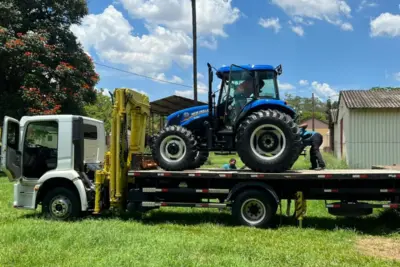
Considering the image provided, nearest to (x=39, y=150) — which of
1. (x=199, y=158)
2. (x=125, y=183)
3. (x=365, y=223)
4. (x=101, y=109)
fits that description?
(x=125, y=183)

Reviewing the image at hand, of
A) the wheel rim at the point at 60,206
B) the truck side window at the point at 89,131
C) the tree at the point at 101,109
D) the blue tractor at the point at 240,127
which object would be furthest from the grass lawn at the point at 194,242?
the tree at the point at 101,109

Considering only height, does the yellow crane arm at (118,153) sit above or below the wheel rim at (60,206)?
above

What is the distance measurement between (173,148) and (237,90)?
1.86 meters

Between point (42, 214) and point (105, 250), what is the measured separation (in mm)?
3405

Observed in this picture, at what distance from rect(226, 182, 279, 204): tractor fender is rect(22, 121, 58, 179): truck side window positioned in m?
3.78

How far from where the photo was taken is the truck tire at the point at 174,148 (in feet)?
29.8

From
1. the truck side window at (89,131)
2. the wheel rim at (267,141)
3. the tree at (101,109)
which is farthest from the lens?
the tree at (101,109)

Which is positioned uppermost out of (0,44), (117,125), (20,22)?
(20,22)

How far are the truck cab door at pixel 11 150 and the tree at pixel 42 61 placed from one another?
9.90 meters

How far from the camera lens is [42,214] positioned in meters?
9.34

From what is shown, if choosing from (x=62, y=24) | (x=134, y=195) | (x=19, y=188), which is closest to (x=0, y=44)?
(x=62, y=24)

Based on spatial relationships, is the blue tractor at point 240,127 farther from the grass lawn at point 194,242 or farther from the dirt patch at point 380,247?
the dirt patch at point 380,247

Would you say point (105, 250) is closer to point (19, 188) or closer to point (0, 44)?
point (19, 188)

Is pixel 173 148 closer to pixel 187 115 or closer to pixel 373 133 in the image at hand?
pixel 187 115
